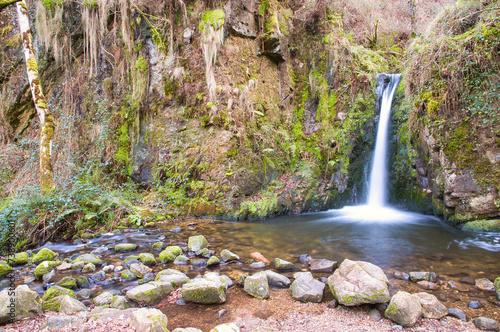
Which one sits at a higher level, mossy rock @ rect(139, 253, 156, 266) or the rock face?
the rock face

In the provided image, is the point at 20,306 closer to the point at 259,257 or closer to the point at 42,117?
the point at 259,257

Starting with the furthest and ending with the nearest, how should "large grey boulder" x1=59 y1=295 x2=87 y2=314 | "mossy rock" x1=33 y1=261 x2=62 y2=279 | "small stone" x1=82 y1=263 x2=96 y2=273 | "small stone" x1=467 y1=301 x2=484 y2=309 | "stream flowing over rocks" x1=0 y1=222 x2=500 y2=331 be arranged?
1. "small stone" x1=82 y1=263 x2=96 y2=273
2. "mossy rock" x1=33 y1=261 x2=62 y2=279
3. "small stone" x1=467 y1=301 x2=484 y2=309
4. "large grey boulder" x1=59 y1=295 x2=87 y2=314
5. "stream flowing over rocks" x1=0 y1=222 x2=500 y2=331

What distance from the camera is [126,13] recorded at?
29.1 feet

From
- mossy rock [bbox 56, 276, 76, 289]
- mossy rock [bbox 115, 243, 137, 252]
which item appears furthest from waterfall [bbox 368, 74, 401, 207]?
mossy rock [bbox 56, 276, 76, 289]

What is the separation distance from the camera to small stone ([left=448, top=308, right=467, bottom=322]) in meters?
2.51

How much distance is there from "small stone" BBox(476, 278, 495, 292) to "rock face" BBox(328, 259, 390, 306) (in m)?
1.32

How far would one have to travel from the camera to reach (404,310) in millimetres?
2416

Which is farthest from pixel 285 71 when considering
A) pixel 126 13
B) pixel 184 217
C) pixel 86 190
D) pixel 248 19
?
pixel 86 190

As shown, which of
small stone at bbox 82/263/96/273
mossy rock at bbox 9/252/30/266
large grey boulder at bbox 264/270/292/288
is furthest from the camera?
mossy rock at bbox 9/252/30/266

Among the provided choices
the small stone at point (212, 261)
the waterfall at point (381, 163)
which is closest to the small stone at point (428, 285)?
the small stone at point (212, 261)

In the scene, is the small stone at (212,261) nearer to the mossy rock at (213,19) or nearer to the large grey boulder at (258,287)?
the large grey boulder at (258,287)

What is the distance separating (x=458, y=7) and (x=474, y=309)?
6920mm

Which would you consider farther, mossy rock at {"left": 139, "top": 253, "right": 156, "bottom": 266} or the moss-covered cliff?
the moss-covered cliff

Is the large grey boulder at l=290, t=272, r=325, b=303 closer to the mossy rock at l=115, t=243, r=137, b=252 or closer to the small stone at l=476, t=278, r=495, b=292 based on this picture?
the small stone at l=476, t=278, r=495, b=292
